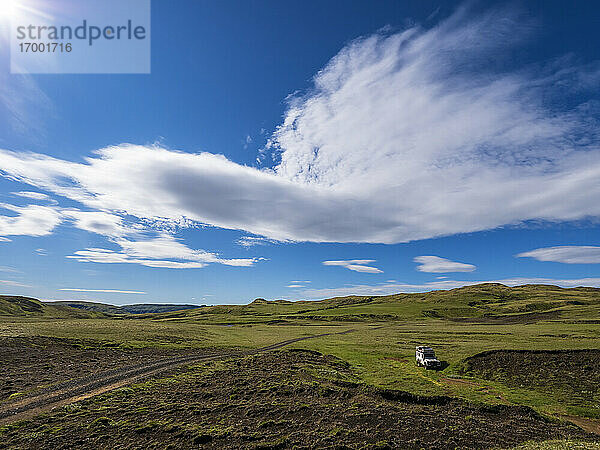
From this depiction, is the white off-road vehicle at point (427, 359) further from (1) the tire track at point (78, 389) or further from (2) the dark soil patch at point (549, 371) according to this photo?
(1) the tire track at point (78, 389)

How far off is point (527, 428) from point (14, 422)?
41.2 m

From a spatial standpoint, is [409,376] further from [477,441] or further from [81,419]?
[81,419]

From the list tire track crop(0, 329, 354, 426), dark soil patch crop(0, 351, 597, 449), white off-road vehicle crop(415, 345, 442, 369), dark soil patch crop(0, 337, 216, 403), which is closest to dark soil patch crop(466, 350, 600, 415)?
white off-road vehicle crop(415, 345, 442, 369)

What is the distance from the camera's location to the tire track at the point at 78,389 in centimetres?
2774

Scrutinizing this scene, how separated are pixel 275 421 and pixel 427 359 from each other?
30.5 meters

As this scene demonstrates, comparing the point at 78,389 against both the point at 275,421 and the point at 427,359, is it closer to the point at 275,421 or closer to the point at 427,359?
the point at 275,421

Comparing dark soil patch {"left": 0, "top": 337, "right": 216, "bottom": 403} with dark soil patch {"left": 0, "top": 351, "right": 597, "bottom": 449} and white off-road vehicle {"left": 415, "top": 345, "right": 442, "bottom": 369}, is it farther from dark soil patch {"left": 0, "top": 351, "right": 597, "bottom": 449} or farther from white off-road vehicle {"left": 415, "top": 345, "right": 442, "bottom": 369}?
white off-road vehicle {"left": 415, "top": 345, "right": 442, "bottom": 369}

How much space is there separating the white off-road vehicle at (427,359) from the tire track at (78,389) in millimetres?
36684

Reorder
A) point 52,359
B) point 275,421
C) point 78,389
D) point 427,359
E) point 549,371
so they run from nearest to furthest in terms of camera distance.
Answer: point 275,421 → point 78,389 → point 549,371 → point 427,359 → point 52,359

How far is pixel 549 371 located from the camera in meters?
42.8

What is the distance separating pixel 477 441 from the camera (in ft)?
73.1

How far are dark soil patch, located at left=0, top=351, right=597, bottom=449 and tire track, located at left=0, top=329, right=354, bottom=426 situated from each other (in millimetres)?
2310

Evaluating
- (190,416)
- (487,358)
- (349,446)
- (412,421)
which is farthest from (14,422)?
(487,358)

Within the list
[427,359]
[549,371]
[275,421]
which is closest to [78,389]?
[275,421]
